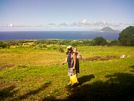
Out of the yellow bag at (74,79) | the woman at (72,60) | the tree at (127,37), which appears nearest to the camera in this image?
the woman at (72,60)

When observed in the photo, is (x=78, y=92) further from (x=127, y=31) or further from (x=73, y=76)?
(x=127, y=31)

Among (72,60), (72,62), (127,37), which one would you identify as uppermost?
(72,60)

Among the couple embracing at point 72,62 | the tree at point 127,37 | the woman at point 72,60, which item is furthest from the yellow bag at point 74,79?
the tree at point 127,37

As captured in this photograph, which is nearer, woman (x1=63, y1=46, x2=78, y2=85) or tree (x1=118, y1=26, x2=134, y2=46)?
woman (x1=63, y1=46, x2=78, y2=85)

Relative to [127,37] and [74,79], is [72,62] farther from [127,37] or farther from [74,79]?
[127,37]

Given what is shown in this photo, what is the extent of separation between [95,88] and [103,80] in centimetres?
240

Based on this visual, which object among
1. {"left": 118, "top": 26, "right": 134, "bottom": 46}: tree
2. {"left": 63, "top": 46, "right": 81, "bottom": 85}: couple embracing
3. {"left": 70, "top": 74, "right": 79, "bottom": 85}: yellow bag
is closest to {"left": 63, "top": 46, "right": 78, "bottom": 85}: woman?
{"left": 63, "top": 46, "right": 81, "bottom": 85}: couple embracing

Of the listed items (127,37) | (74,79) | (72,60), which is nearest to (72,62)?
(72,60)

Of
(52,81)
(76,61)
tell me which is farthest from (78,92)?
(52,81)

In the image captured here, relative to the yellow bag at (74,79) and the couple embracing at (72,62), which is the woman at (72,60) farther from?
the yellow bag at (74,79)

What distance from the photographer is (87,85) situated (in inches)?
590

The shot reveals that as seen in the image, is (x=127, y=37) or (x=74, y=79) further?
(x=127, y=37)

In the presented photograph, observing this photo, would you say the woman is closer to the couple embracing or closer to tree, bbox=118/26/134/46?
the couple embracing

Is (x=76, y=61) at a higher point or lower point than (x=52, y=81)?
higher
